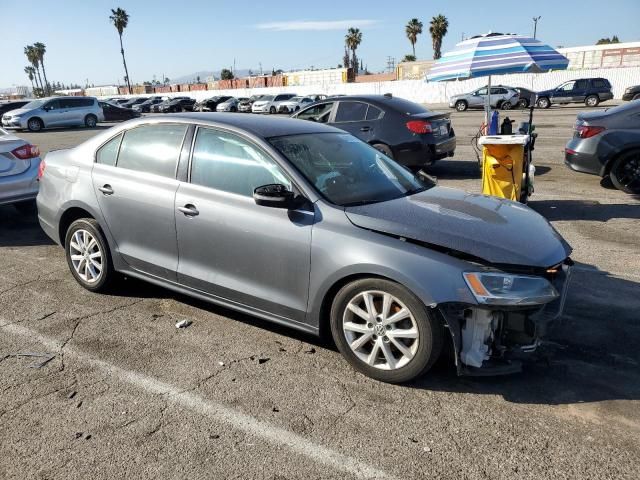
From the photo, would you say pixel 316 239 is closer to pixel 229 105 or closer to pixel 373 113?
pixel 373 113

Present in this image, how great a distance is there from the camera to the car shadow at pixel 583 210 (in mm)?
7125

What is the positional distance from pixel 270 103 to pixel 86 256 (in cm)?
3488

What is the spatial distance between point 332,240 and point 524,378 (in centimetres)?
150

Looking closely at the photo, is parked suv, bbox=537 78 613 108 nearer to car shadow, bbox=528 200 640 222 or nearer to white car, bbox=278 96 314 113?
white car, bbox=278 96 314 113

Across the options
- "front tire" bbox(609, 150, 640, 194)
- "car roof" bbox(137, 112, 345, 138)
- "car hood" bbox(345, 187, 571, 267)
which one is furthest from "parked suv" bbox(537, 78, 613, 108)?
"car hood" bbox(345, 187, 571, 267)

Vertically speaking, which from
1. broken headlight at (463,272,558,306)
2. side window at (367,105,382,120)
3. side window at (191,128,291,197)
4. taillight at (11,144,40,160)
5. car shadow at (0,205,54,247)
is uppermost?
side window at (191,128,291,197)

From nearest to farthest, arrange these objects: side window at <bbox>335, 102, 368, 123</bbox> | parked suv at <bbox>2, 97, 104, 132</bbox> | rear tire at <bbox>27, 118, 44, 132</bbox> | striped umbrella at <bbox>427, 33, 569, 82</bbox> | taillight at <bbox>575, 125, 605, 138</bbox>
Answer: striped umbrella at <bbox>427, 33, 569, 82</bbox> < taillight at <bbox>575, 125, 605, 138</bbox> < side window at <bbox>335, 102, 368, 123</bbox> < parked suv at <bbox>2, 97, 104, 132</bbox> < rear tire at <bbox>27, 118, 44, 132</bbox>

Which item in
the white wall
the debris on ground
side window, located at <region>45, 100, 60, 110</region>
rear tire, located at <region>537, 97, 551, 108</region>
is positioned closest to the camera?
the debris on ground

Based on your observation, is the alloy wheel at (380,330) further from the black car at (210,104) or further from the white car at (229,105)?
the black car at (210,104)

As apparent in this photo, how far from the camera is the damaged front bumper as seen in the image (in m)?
3.06

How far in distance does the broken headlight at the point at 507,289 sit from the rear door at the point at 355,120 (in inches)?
260

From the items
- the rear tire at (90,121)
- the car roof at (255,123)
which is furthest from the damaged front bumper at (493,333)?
the rear tire at (90,121)

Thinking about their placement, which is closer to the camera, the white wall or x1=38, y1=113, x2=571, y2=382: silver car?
x1=38, y1=113, x2=571, y2=382: silver car

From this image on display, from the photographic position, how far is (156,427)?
9.61 feet
